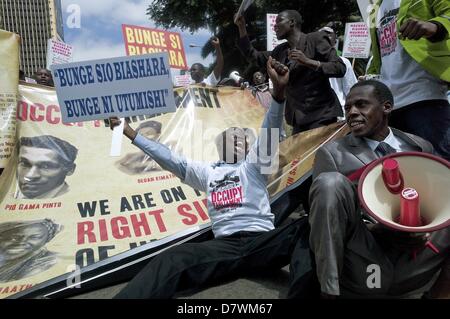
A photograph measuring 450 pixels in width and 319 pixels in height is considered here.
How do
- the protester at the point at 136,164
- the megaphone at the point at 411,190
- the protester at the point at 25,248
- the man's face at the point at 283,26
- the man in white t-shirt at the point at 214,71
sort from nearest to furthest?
the megaphone at the point at 411,190 → the protester at the point at 25,248 → the man's face at the point at 283,26 → the protester at the point at 136,164 → the man in white t-shirt at the point at 214,71

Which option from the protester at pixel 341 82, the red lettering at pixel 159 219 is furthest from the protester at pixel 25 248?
the protester at pixel 341 82

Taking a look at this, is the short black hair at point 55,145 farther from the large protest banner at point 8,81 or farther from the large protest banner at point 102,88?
the large protest banner at point 102,88

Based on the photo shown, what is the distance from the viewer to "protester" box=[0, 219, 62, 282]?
2617 millimetres

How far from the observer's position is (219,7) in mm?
18453

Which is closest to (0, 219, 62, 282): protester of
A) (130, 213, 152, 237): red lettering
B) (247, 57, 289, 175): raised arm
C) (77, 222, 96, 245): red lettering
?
(77, 222, 96, 245): red lettering

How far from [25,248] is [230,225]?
114 centimetres

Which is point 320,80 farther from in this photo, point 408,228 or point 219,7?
point 219,7

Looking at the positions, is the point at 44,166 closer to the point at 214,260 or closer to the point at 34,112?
the point at 34,112

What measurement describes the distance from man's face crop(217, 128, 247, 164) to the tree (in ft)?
45.8

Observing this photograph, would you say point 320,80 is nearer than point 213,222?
No

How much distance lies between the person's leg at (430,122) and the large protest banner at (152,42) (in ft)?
13.3

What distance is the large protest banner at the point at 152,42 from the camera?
602 centimetres

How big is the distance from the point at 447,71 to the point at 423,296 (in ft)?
3.50
